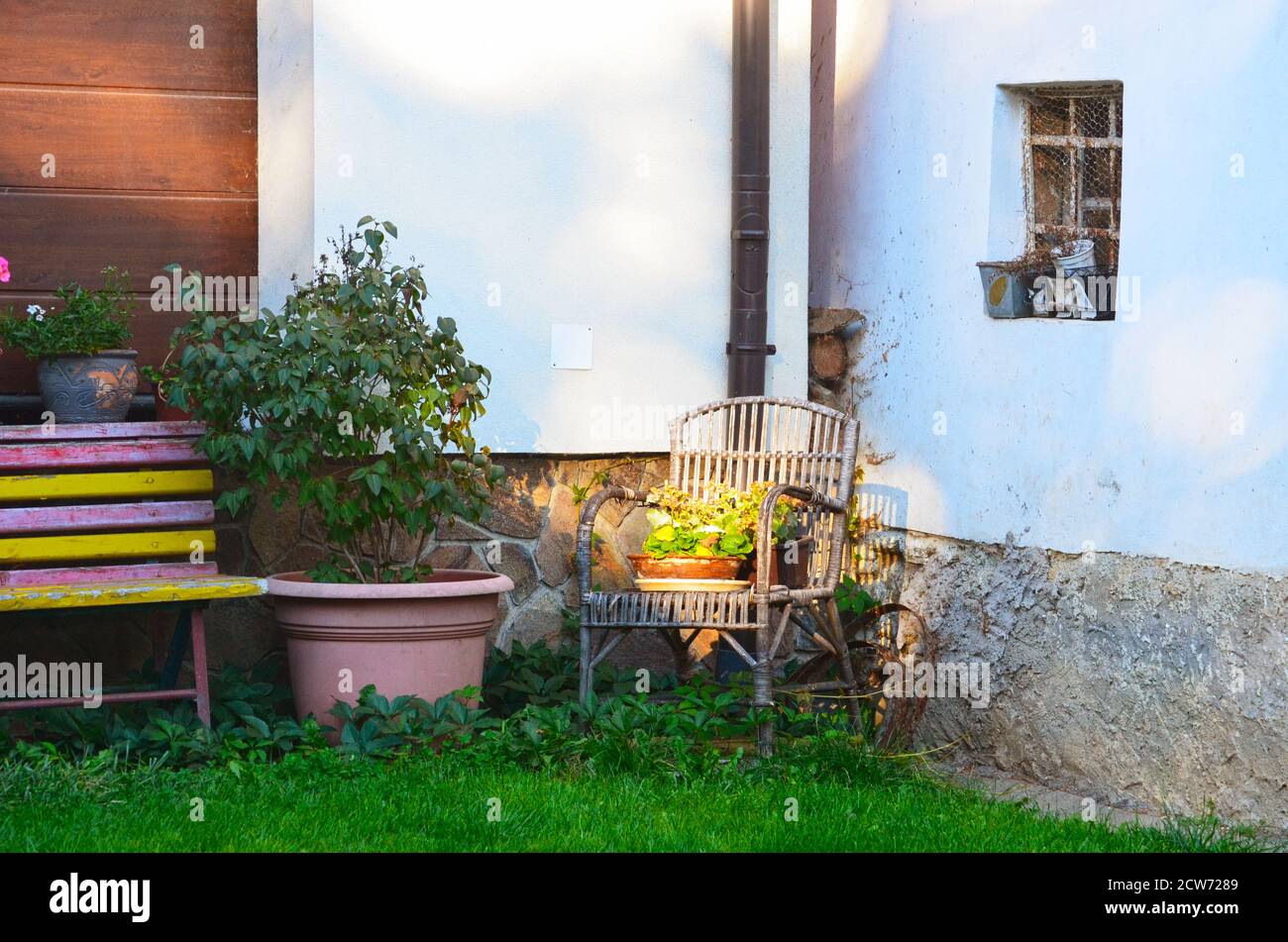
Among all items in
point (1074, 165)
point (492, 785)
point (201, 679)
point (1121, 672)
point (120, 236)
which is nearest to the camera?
point (492, 785)

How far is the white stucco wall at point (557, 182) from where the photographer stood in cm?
496

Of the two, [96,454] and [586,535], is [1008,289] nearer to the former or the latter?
[586,535]

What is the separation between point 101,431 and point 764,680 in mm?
2019

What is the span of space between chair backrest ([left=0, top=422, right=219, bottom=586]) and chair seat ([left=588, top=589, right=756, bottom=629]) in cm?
114

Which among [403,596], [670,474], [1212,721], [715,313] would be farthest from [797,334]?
[1212,721]

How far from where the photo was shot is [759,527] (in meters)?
4.41

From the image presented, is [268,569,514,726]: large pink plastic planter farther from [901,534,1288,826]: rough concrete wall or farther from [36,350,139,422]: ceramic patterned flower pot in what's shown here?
[901,534,1288,826]: rough concrete wall

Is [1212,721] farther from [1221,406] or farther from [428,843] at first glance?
[428,843]

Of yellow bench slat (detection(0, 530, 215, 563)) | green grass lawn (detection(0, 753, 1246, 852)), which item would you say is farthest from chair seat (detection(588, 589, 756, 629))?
yellow bench slat (detection(0, 530, 215, 563))

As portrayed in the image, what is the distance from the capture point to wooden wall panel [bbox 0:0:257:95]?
490 cm

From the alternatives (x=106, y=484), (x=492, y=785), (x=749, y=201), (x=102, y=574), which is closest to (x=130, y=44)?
(x=106, y=484)

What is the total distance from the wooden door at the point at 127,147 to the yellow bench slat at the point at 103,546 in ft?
2.40
